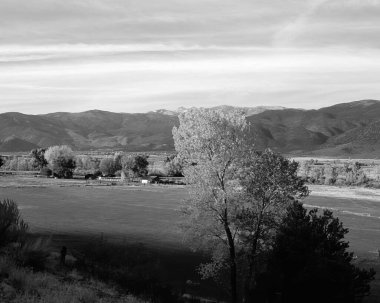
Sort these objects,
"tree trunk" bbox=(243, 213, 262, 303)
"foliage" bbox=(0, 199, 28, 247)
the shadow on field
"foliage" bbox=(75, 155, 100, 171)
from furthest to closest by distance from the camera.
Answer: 1. "foliage" bbox=(75, 155, 100, 171)
2. "tree trunk" bbox=(243, 213, 262, 303)
3. the shadow on field
4. "foliage" bbox=(0, 199, 28, 247)

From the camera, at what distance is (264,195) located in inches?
1195

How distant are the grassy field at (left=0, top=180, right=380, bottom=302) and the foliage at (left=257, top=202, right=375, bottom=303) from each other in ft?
21.0

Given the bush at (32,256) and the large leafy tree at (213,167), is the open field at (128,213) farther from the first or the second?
the bush at (32,256)

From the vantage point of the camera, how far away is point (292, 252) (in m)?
25.5

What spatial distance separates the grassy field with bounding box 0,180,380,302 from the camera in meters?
47.1

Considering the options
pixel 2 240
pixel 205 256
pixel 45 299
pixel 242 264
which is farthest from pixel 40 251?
pixel 205 256

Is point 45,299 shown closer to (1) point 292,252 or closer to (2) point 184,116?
(1) point 292,252

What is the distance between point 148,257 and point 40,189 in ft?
236

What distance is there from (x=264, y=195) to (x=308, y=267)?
6872 mm

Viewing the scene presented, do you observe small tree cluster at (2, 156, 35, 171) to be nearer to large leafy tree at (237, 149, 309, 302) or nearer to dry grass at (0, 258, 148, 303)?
large leafy tree at (237, 149, 309, 302)

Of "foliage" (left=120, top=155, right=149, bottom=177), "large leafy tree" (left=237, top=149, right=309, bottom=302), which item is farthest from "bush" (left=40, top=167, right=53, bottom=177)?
"large leafy tree" (left=237, top=149, right=309, bottom=302)

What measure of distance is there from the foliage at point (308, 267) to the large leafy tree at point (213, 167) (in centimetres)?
371

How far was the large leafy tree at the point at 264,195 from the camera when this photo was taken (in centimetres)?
3005

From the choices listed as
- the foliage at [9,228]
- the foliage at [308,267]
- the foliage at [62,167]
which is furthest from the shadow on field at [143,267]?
the foliage at [62,167]
